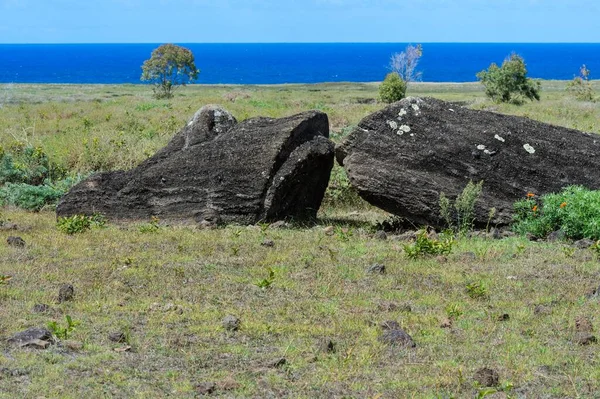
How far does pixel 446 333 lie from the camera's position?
26.1 feet

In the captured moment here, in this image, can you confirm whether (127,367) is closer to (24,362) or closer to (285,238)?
(24,362)

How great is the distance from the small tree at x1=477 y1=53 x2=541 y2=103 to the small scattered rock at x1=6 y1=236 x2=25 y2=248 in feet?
146

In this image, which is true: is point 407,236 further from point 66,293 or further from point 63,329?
point 63,329

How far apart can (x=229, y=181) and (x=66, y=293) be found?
5505 millimetres

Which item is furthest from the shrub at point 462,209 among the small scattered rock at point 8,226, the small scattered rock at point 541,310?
the small scattered rock at point 8,226

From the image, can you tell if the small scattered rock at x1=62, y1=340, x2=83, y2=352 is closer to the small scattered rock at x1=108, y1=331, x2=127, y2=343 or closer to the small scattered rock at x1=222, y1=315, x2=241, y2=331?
the small scattered rock at x1=108, y1=331, x2=127, y2=343

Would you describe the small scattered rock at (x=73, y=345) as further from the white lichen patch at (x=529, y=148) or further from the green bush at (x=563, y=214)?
the white lichen patch at (x=529, y=148)

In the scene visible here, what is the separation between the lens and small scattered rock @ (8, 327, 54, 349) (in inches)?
281

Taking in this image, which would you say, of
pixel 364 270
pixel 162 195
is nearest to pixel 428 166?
pixel 364 270

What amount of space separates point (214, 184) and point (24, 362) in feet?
25.0

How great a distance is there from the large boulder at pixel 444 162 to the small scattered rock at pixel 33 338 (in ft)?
24.1

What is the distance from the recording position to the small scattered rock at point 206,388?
6.34m

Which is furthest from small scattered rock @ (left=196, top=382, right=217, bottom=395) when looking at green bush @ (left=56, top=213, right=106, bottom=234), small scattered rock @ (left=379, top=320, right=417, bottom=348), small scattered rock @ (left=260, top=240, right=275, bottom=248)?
green bush @ (left=56, top=213, right=106, bottom=234)

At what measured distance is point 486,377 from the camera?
21.6 feet
